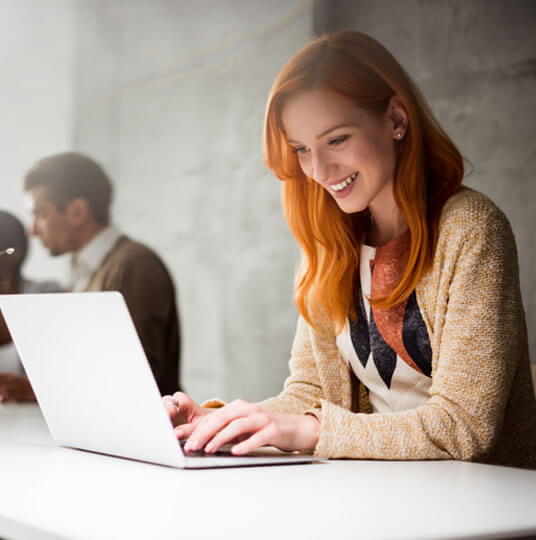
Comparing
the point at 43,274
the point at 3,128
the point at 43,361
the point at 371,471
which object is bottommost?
the point at 43,274

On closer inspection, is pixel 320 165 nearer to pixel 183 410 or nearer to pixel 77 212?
pixel 183 410

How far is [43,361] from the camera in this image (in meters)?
0.92

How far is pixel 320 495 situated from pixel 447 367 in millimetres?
429

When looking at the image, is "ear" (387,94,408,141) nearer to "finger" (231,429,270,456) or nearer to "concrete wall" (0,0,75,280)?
"finger" (231,429,270,456)

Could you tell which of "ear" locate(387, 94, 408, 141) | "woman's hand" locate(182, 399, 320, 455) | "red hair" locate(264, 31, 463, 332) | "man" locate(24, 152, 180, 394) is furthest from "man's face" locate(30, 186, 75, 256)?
"woman's hand" locate(182, 399, 320, 455)

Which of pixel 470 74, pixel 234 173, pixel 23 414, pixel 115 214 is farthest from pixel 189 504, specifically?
pixel 115 214

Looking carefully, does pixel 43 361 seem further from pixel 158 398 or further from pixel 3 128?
pixel 3 128

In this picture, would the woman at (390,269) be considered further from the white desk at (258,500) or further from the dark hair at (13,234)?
the dark hair at (13,234)

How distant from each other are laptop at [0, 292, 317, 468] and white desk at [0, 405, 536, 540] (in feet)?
0.08

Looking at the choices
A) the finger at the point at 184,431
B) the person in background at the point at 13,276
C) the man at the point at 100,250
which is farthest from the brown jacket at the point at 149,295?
the finger at the point at 184,431

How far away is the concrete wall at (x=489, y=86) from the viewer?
82.4 inches

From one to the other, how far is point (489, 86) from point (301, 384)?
1305 mm

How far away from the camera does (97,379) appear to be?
0.83 m

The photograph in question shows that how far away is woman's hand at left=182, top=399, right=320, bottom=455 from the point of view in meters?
0.86
